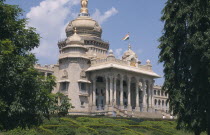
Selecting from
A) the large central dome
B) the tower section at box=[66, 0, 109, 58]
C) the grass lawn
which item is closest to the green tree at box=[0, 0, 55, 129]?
the grass lawn

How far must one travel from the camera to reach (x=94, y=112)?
201 ft

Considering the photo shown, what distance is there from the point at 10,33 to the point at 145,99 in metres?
49.0

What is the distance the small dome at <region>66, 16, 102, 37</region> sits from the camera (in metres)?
75.4

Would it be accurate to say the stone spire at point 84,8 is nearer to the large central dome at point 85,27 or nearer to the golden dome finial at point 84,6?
the golden dome finial at point 84,6

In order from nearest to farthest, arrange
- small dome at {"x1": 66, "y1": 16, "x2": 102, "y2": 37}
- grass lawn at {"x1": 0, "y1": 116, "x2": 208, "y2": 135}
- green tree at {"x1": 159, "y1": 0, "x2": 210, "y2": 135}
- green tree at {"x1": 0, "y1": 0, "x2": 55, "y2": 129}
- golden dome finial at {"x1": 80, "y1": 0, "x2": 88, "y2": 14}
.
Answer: green tree at {"x1": 0, "y1": 0, "x2": 55, "y2": 129}
green tree at {"x1": 159, "y1": 0, "x2": 210, "y2": 135}
grass lawn at {"x1": 0, "y1": 116, "x2": 208, "y2": 135}
small dome at {"x1": 66, "y1": 16, "x2": 102, "y2": 37}
golden dome finial at {"x1": 80, "y1": 0, "x2": 88, "y2": 14}

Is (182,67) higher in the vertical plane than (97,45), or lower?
lower

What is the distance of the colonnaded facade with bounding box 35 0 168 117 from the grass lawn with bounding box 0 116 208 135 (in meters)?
17.4

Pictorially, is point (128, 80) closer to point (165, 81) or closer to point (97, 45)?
point (97, 45)

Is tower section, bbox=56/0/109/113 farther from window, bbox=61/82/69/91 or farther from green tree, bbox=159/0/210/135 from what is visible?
green tree, bbox=159/0/210/135

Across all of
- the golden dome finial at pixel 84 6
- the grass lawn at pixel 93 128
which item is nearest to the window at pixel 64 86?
the grass lawn at pixel 93 128

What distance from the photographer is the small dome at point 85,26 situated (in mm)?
75375

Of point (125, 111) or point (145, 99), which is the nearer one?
point (125, 111)

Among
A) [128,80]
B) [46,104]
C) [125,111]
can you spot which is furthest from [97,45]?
[46,104]

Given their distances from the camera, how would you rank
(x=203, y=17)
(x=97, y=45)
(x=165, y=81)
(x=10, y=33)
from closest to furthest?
(x=10, y=33) < (x=203, y=17) < (x=165, y=81) < (x=97, y=45)
